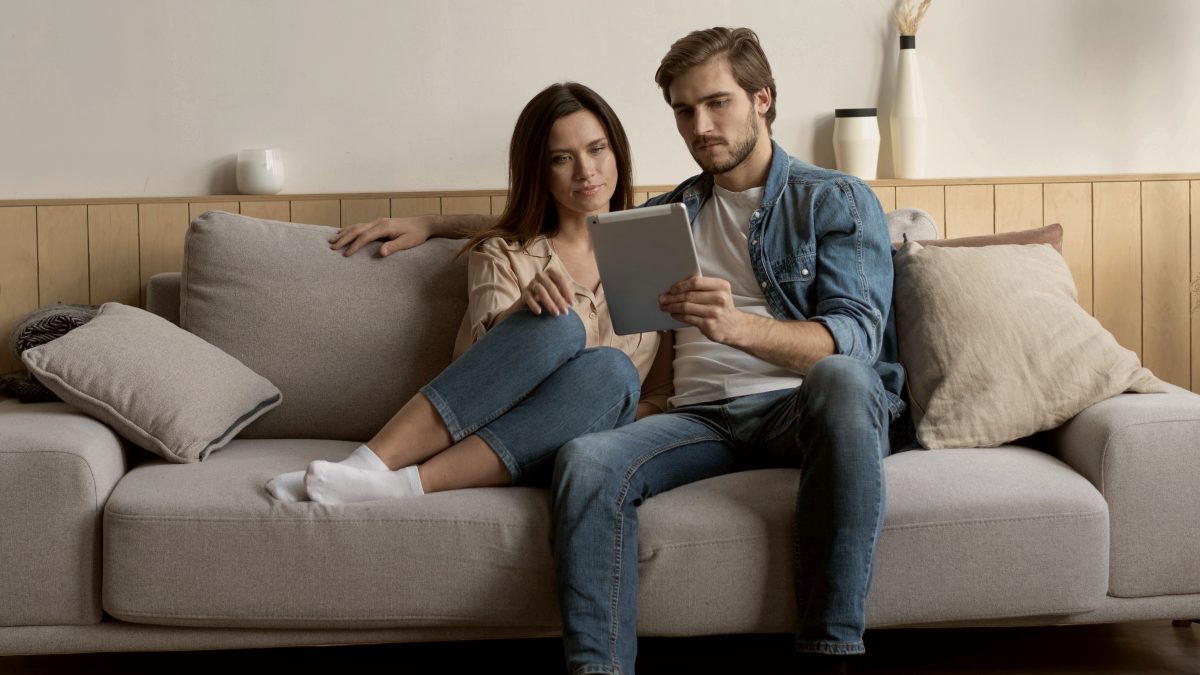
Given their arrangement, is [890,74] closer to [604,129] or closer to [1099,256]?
[1099,256]

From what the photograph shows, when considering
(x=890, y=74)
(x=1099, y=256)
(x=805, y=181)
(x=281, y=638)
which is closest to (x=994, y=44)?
(x=890, y=74)

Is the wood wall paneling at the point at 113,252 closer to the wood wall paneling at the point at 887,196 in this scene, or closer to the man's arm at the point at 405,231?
the man's arm at the point at 405,231

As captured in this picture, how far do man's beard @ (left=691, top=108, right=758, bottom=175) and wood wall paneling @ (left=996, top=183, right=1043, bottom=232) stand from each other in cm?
95

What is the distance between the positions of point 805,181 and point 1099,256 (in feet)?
3.60

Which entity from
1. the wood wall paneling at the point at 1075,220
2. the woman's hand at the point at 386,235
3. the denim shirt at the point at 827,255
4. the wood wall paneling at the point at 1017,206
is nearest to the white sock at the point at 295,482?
the woman's hand at the point at 386,235

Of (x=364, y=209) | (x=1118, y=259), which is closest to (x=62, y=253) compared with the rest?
(x=364, y=209)

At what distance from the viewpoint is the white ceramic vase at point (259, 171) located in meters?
2.75

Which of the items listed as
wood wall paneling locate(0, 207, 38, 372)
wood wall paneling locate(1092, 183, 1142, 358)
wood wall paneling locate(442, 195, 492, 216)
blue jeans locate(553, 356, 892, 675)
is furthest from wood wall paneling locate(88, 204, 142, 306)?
wood wall paneling locate(1092, 183, 1142, 358)

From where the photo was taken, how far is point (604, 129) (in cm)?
230

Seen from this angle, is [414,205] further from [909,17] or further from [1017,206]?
[1017,206]

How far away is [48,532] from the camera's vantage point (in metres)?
1.82

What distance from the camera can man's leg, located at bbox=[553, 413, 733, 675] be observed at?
1.67m

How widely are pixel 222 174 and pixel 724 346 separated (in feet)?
4.61

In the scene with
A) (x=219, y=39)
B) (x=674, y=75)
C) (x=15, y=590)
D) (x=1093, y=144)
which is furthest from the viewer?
(x=1093, y=144)
